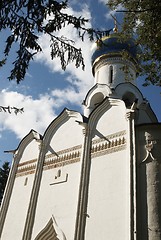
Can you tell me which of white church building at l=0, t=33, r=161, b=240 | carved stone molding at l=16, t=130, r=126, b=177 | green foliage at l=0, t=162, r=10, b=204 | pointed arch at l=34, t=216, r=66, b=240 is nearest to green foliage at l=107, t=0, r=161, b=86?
white church building at l=0, t=33, r=161, b=240

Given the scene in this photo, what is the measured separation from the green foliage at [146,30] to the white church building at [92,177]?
0.61 meters

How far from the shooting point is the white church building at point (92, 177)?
6.00 metres

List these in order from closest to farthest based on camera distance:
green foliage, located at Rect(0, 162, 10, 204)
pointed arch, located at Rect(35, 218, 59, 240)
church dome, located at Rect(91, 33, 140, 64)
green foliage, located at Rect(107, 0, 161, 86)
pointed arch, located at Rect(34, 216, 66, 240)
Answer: green foliage, located at Rect(107, 0, 161, 86) → pointed arch, located at Rect(34, 216, 66, 240) → pointed arch, located at Rect(35, 218, 59, 240) → church dome, located at Rect(91, 33, 140, 64) → green foliage, located at Rect(0, 162, 10, 204)

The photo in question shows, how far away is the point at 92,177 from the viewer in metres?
7.27

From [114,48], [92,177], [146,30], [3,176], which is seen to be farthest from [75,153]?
[3,176]

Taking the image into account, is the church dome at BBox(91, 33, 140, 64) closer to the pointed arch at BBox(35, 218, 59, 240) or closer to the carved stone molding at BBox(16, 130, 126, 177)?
the carved stone molding at BBox(16, 130, 126, 177)

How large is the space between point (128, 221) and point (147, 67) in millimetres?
3692

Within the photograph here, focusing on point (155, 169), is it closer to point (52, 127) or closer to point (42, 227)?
point (42, 227)

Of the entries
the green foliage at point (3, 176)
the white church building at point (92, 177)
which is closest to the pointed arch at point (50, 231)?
the white church building at point (92, 177)

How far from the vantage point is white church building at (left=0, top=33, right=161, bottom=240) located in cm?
600

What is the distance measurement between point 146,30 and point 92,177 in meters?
4.35

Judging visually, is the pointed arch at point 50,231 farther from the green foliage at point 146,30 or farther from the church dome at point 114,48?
the church dome at point 114,48

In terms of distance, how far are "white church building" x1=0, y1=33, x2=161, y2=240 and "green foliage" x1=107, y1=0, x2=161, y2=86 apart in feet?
2.01

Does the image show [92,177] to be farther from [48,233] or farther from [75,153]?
[48,233]
